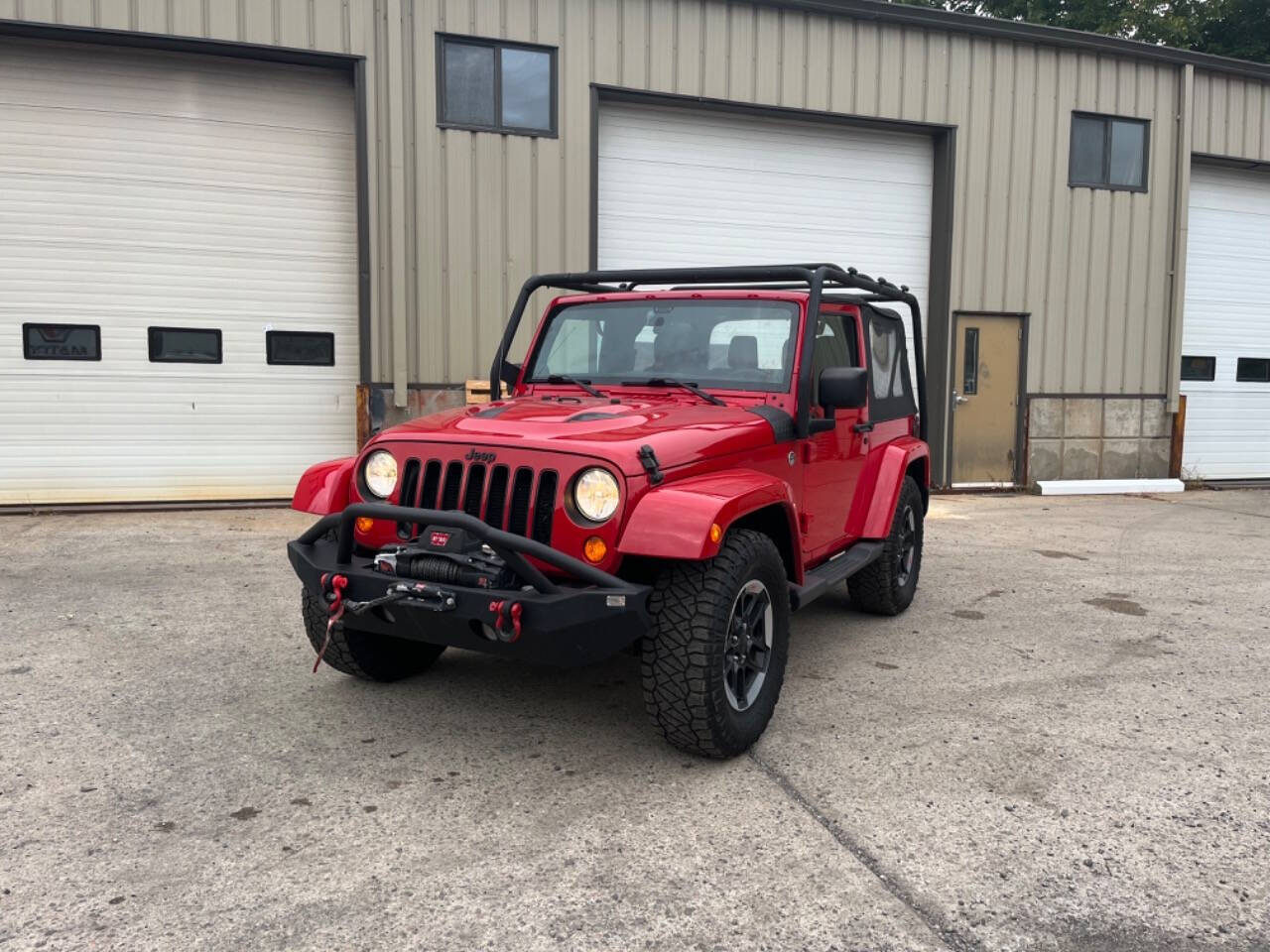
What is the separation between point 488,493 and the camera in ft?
11.5

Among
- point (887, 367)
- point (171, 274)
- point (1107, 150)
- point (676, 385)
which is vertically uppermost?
point (1107, 150)

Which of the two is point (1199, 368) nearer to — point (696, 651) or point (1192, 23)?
point (1192, 23)

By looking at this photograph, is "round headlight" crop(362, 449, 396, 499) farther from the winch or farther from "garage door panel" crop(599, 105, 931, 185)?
"garage door panel" crop(599, 105, 931, 185)

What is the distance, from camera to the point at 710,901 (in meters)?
2.67

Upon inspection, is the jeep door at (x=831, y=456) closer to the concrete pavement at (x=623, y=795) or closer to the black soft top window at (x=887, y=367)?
the black soft top window at (x=887, y=367)

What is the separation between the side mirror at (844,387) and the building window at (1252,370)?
12.0 meters

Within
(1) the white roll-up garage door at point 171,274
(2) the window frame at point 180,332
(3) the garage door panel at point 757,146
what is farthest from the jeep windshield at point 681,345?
(3) the garage door panel at point 757,146

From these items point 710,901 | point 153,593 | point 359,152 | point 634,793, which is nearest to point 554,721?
point 634,793

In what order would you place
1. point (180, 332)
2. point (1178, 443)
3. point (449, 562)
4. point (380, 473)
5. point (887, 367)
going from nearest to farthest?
point (449, 562), point (380, 473), point (887, 367), point (180, 332), point (1178, 443)

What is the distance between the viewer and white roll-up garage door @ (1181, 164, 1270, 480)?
13.2 meters

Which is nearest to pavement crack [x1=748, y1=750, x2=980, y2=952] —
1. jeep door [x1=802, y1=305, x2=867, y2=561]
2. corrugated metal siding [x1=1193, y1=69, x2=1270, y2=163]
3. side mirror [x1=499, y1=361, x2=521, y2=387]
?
jeep door [x1=802, y1=305, x2=867, y2=561]

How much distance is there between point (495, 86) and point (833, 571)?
7.15 metres

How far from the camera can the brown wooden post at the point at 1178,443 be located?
42.1ft

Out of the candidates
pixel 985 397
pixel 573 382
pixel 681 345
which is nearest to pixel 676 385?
pixel 681 345
